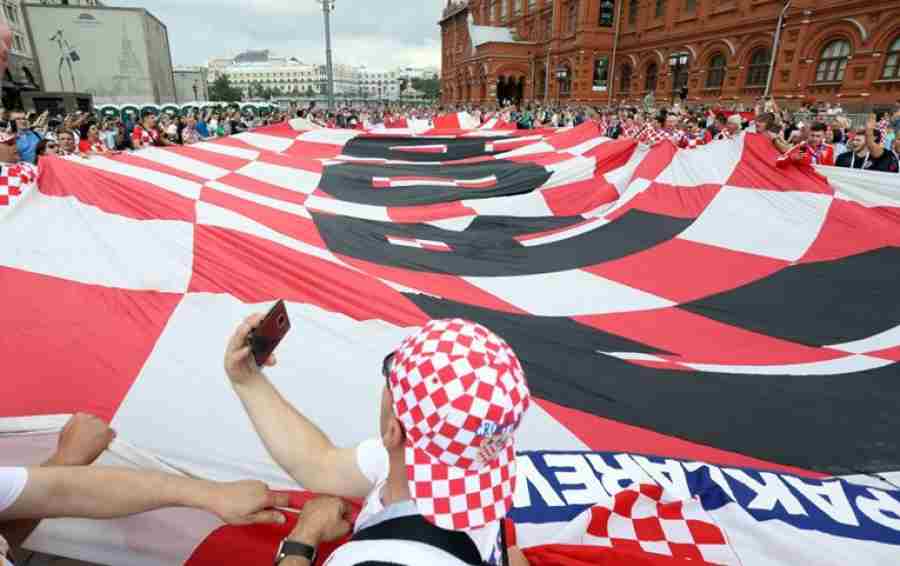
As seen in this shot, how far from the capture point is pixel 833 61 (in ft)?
57.0

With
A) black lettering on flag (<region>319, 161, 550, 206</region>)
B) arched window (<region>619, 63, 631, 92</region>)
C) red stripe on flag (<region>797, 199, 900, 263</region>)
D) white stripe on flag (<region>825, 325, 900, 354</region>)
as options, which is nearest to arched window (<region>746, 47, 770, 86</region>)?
arched window (<region>619, 63, 631, 92</region>)

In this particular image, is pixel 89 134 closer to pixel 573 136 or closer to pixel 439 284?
pixel 573 136

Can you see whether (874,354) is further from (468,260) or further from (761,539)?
(468,260)

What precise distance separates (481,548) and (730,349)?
1929 millimetres

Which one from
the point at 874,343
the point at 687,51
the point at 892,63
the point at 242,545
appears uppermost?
the point at 687,51

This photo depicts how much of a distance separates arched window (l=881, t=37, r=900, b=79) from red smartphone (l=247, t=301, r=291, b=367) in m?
21.8

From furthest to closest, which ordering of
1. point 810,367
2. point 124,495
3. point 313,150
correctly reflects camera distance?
point 313,150, point 810,367, point 124,495

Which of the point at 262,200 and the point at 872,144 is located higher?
the point at 872,144

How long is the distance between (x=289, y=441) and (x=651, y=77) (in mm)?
28998

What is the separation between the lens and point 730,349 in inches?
87.5

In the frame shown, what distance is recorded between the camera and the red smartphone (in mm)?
1019

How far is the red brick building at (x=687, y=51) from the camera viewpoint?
16203mm

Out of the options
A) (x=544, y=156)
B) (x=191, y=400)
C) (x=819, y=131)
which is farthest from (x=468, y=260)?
(x=819, y=131)

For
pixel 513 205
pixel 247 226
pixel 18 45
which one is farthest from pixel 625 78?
pixel 18 45
